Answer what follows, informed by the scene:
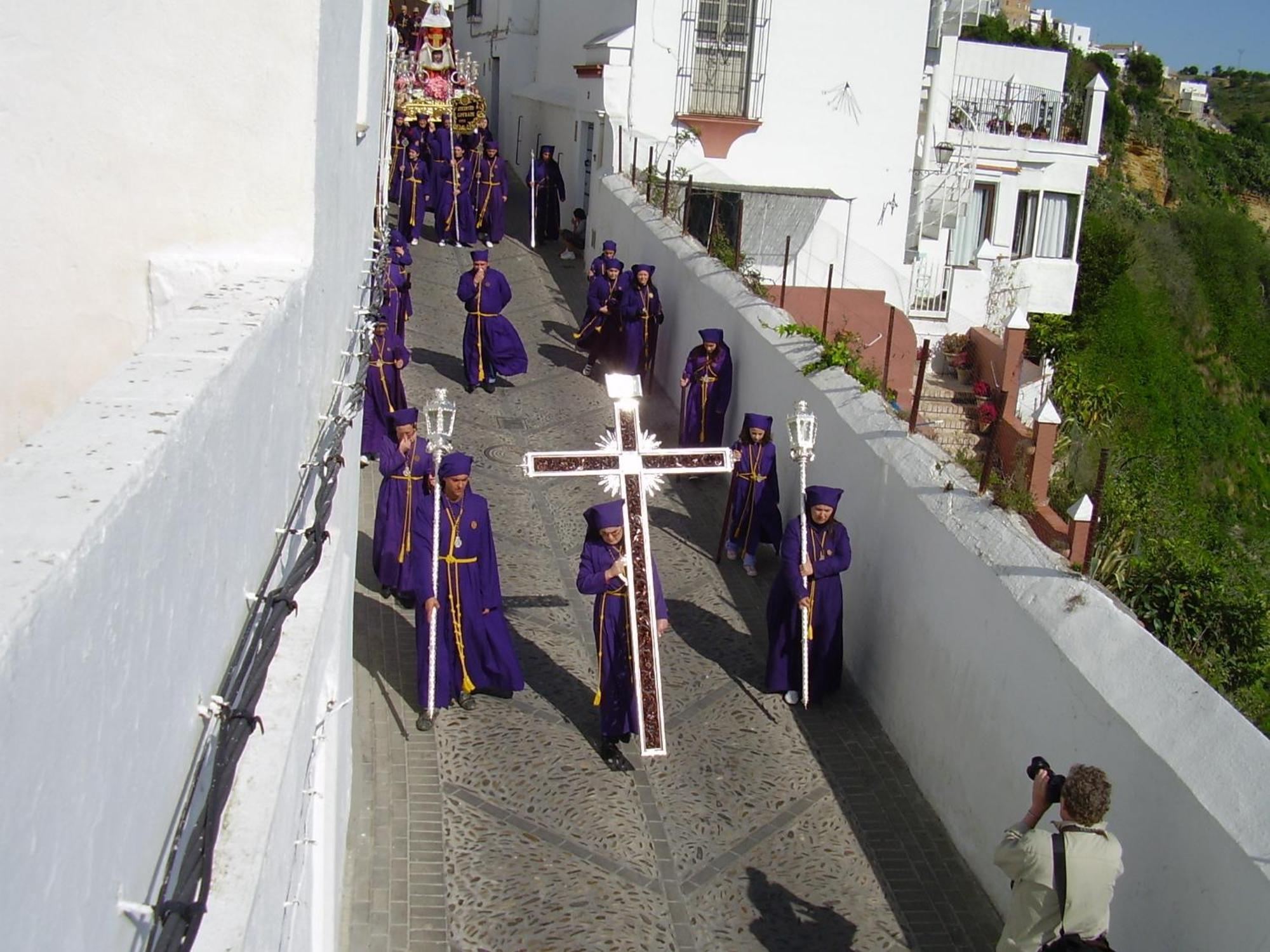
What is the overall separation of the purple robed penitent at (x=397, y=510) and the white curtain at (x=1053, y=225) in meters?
18.9

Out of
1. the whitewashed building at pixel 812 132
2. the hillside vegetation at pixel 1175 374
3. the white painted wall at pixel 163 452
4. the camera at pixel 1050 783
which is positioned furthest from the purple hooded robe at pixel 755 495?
the whitewashed building at pixel 812 132

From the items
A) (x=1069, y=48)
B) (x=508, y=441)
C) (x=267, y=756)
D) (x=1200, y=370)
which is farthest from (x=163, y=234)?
(x=1069, y=48)

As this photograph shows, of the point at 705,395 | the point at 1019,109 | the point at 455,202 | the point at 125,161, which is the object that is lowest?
the point at 705,395

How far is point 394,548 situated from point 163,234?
484cm

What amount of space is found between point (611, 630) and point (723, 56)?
14.2 meters

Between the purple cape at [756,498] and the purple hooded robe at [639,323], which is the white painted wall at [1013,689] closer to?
the purple cape at [756,498]

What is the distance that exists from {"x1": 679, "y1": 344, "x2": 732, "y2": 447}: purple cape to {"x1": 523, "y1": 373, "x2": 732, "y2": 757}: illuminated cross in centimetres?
344

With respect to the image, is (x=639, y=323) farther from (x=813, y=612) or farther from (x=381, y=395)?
(x=813, y=612)

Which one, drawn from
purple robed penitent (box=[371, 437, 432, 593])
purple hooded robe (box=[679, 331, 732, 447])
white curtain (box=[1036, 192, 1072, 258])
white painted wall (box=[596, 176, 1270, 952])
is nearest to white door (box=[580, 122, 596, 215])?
white curtain (box=[1036, 192, 1072, 258])

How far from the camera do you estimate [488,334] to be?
1362cm

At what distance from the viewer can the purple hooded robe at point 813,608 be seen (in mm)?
8109

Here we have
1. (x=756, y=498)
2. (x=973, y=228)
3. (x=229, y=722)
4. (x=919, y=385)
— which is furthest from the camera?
(x=973, y=228)

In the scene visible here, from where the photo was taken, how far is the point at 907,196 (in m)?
21.5

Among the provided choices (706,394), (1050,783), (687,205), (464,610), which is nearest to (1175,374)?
(687,205)
